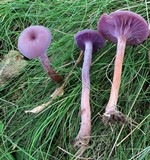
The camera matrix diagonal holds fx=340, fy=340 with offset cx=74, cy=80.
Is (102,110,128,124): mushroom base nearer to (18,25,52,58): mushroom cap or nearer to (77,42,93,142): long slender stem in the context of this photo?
(77,42,93,142): long slender stem

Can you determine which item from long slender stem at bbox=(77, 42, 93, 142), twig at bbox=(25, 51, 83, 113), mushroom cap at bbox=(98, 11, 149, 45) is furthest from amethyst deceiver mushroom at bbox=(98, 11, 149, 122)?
twig at bbox=(25, 51, 83, 113)

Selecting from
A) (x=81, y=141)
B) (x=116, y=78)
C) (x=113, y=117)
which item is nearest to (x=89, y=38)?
(x=116, y=78)

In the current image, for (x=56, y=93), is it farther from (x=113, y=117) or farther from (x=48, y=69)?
(x=113, y=117)

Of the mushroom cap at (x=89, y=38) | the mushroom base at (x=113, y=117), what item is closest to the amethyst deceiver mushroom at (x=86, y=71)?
the mushroom cap at (x=89, y=38)

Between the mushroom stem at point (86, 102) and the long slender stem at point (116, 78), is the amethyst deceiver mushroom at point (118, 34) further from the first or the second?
the mushroom stem at point (86, 102)

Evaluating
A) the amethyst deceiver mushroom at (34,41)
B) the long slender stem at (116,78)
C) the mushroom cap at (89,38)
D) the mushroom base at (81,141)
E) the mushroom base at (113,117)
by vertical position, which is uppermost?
the amethyst deceiver mushroom at (34,41)

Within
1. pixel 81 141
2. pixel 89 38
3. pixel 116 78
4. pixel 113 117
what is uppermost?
pixel 89 38
